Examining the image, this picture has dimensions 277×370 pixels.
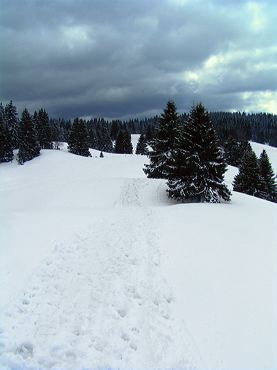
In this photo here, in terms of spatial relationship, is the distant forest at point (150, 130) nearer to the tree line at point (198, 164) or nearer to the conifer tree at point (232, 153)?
the conifer tree at point (232, 153)

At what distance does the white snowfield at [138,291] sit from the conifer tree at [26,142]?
4458cm

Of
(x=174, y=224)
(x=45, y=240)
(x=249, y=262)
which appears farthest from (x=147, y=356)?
(x=174, y=224)

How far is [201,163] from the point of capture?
24.5 m

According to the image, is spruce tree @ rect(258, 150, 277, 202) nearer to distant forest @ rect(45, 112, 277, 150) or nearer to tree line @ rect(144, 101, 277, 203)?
tree line @ rect(144, 101, 277, 203)

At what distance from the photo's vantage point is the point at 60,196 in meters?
25.9

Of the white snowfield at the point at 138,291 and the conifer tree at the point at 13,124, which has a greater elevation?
the conifer tree at the point at 13,124

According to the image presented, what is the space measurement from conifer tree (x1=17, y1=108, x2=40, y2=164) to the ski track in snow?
51283mm

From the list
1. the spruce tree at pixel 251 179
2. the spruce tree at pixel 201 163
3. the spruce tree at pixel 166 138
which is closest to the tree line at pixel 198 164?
the spruce tree at pixel 201 163

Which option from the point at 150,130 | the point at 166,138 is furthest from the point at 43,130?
the point at 166,138

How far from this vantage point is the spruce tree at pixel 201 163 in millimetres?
24422

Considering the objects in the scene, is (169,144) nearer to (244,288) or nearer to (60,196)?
(60,196)

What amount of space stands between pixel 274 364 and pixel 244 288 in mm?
3035

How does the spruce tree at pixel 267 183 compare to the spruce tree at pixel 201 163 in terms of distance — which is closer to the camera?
the spruce tree at pixel 201 163

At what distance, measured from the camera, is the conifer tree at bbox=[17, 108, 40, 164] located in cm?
5995
